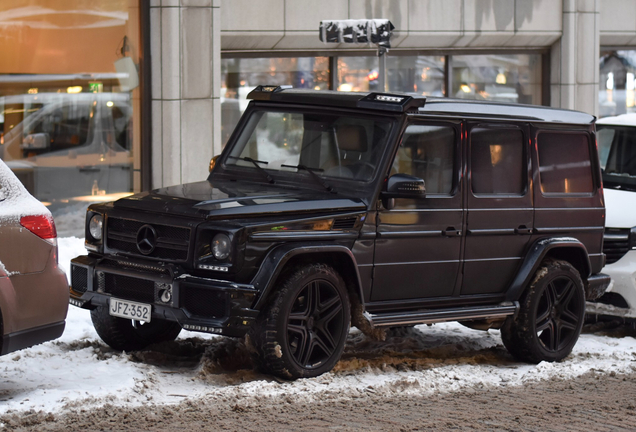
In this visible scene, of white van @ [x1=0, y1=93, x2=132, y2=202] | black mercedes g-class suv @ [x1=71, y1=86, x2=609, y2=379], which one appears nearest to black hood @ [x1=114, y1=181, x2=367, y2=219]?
black mercedes g-class suv @ [x1=71, y1=86, x2=609, y2=379]

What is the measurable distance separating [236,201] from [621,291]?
4294mm

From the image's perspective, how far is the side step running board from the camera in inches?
273

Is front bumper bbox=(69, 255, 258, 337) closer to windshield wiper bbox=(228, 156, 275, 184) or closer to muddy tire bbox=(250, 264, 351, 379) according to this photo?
muddy tire bbox=(250, 264, 351, 379)

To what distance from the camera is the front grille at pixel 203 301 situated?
611 cm

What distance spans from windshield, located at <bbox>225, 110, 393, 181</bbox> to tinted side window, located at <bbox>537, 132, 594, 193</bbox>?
5.67 feet

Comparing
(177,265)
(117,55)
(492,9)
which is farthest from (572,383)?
(492,9)

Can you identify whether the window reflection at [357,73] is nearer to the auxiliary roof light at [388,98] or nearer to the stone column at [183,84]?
the stone column at [183,84]

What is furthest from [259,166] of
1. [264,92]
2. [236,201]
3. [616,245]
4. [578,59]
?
[578,59]

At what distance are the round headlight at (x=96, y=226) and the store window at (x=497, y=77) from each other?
1128cm

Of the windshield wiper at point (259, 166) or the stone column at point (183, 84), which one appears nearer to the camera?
the windshield wiper at point (259, 166)

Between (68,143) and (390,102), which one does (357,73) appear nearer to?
(68,143)

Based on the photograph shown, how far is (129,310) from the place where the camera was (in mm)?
6523

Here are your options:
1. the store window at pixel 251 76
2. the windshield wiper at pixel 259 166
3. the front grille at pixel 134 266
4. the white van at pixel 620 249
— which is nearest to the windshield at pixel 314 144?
the windshield wiper at pixel 259 166

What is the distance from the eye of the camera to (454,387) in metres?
6.82
